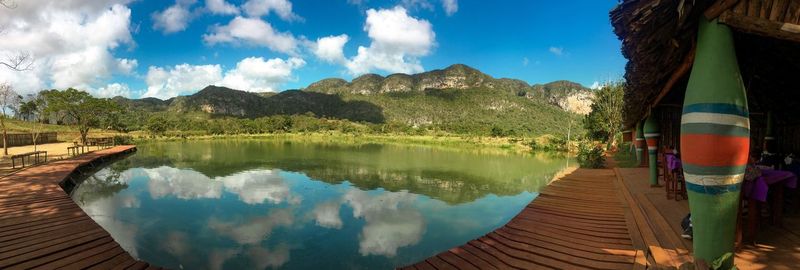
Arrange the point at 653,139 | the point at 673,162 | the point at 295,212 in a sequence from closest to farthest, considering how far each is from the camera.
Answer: the point at 673,162 < the point at 653,139 < the point at 295,212

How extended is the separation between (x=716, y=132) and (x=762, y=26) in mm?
694

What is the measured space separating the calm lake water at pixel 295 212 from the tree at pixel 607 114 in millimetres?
10484

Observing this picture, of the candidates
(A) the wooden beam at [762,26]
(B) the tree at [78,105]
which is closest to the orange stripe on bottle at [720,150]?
(A) the wooden beam at [762,26]

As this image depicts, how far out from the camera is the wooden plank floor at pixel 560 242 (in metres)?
4.23

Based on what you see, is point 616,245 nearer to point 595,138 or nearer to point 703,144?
point 703,144

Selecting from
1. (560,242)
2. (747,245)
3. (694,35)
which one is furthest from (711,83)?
(560,242)

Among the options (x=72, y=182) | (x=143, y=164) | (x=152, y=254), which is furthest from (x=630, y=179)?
(x=143, y=164)

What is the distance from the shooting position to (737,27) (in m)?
2.45

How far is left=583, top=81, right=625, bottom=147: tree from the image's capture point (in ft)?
85.1

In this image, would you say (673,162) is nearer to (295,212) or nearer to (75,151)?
(295,212)

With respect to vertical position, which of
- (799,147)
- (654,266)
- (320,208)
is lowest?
(320,208)

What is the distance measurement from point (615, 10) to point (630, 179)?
23.6ft

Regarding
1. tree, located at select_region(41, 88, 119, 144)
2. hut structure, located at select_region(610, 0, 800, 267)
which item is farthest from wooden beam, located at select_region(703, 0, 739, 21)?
tree, located at select_region(41, 88, 119, 144)

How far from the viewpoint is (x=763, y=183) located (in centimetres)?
350
